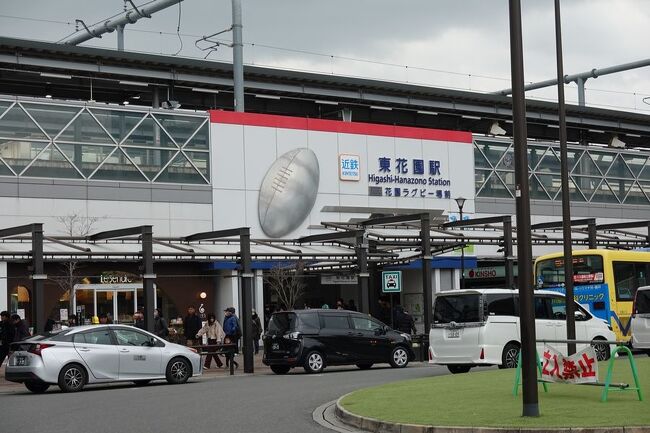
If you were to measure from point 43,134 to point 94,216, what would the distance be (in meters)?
3.74

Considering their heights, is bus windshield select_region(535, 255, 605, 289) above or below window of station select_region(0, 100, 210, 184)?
below

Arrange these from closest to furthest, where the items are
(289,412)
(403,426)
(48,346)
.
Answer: (403,426) < (289,412) < (48,346)

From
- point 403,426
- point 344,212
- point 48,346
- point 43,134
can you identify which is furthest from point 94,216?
point 403,426

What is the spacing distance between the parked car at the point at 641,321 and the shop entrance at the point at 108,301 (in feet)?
66.2

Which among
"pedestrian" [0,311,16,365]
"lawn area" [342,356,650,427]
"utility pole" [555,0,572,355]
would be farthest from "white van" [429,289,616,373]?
"pedestrian" [0,311,16,365]

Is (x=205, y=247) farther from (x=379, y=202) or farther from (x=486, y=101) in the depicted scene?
(x=486, y=101)

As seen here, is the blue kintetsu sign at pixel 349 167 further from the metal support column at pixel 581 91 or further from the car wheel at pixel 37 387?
the car wheel at pixel 37 387

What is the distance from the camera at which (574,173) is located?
195ft

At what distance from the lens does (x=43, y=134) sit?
42.4 metres

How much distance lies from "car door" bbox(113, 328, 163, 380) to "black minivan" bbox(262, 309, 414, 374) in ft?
14.0

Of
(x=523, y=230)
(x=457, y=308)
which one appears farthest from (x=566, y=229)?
(x=523, y=230)

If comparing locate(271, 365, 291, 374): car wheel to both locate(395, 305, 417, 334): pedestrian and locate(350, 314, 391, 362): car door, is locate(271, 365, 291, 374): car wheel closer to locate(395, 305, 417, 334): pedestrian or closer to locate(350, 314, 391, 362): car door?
locate(350, 314, 391, 362): car door

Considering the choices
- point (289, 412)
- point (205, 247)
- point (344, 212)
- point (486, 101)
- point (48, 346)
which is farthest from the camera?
point (486, 101)

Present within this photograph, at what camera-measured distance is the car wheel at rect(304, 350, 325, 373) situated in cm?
2864
